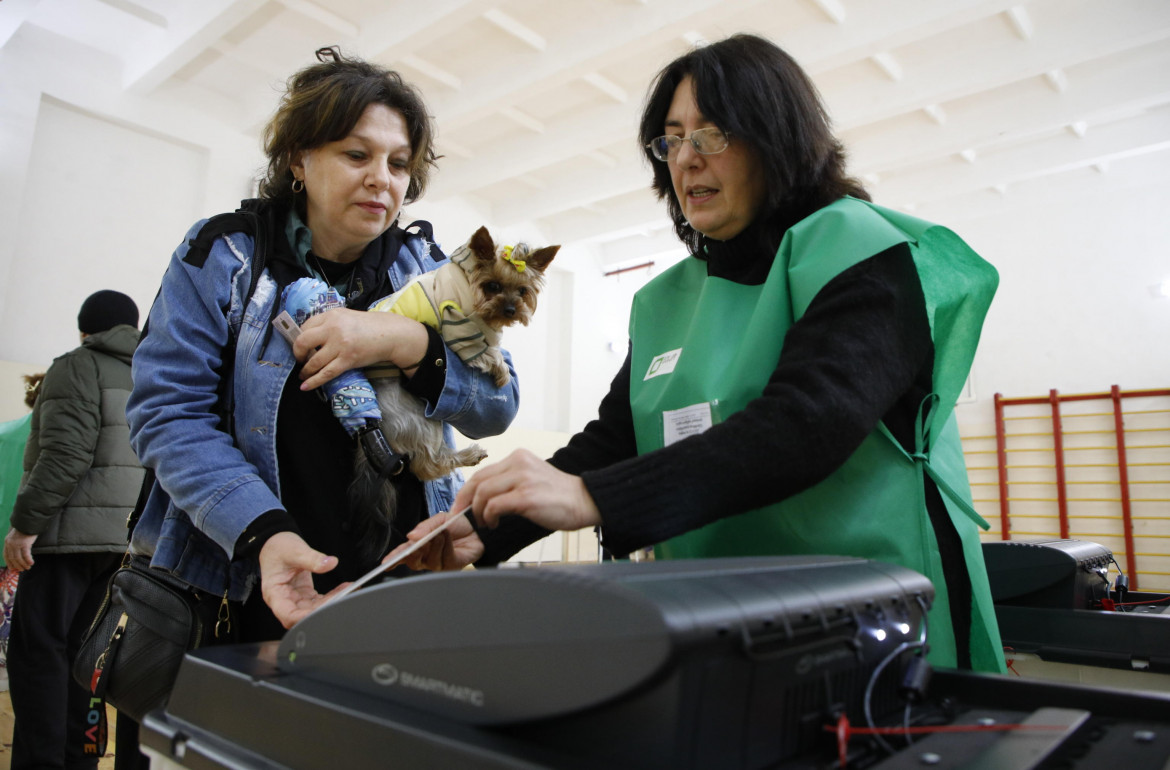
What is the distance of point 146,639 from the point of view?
1044 millimetres

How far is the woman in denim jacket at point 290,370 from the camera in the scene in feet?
3.34

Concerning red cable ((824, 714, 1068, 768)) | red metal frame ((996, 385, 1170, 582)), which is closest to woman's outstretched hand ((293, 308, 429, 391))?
red cable ((824, 714, 1068, 768))

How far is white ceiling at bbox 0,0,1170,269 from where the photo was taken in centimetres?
483

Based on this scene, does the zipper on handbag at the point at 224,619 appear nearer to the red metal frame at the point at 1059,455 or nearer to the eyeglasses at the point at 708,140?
the eyeglasses at the point at 708,140

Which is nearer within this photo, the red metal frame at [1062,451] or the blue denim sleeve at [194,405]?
the blue denim sleeve at [194,405]

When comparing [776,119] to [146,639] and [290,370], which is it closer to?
[290,370]

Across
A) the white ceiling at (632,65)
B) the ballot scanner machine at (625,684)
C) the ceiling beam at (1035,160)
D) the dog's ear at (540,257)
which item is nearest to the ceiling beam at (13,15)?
the white ceiling at (632,65)

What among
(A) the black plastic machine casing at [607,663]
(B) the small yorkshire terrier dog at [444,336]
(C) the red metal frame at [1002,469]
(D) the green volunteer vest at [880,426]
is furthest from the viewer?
(C) the red metal frame at [1002,469]

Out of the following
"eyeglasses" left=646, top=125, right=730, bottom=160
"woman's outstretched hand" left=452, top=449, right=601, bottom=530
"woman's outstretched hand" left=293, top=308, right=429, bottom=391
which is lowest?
"woman's outstretched hand" left=452, top=449, right=601, bottom=530

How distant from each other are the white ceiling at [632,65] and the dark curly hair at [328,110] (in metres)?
3.30

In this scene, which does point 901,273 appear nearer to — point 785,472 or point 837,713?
point 785,472

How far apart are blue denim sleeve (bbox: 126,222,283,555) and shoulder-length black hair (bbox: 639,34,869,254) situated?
2.41ft

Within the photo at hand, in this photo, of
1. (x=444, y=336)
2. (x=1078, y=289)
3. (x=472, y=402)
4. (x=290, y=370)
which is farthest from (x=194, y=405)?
(x=1078, y=289)

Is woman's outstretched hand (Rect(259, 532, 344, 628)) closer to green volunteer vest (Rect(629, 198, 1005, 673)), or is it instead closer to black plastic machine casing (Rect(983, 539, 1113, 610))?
green volunteer vest (Rect(629, 198, 1005, 673))
